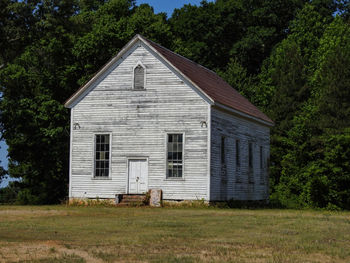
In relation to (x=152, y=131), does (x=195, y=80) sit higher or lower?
higher

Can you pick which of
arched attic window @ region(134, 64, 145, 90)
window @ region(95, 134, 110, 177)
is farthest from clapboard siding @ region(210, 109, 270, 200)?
window @ region(95, 134, 110, 177)

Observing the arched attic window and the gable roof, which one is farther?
the arched attic window

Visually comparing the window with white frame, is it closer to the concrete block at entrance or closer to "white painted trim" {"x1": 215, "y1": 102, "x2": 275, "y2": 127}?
"white painted trim" {"x1": 215, "y1": 102, "x2": 275, "y2": 127}

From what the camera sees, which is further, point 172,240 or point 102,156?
point 102,156

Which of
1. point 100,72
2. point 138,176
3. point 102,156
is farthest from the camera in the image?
point 102,156

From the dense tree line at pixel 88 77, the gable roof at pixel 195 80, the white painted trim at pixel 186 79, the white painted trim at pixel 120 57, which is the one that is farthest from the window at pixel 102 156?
the dense tree line at pixel 88 77

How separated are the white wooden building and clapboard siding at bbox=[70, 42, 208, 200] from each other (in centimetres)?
4

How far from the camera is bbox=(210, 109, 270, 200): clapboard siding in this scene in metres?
31.7

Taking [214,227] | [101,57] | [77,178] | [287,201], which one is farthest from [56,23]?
[214,227]

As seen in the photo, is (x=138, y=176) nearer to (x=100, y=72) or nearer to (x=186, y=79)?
(x=186, y=79)

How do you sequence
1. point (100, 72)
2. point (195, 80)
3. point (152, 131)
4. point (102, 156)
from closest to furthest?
point (195, 80) < point (152, 131) < point (100, 72) < point (102, 156)

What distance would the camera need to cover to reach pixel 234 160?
3447 centimetres

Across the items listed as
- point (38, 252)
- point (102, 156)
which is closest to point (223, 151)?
point (102, 156)

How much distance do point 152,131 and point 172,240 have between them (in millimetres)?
17191
